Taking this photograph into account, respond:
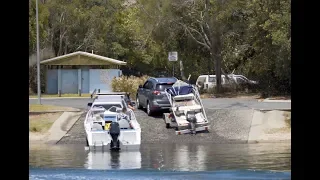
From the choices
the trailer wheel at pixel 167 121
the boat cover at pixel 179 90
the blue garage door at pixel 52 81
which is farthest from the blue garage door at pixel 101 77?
the trailer wheel at pixel 167 121

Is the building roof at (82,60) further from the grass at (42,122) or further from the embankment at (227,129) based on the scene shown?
the embankment at (227,129)

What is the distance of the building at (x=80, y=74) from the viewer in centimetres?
4128

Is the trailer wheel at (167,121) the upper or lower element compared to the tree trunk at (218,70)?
lower

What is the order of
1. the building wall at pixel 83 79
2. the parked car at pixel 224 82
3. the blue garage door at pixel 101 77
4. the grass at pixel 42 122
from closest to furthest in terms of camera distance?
1. the grass at pixel 42 122
2. the parked car at pixel 224 82
3. the blue garage door at pixel 101 77
4. the building wall at pixel 83 79

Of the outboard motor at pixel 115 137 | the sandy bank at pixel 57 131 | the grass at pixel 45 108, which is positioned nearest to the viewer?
the outboard motor at pixel 115 137

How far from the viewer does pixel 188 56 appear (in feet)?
154

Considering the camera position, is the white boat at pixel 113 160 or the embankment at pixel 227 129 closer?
the white boat at pixel 113 160

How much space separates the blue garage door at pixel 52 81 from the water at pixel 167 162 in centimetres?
2037

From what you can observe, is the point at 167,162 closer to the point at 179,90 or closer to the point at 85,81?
the point at 179,90

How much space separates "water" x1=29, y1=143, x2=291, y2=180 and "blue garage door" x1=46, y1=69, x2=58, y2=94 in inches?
802

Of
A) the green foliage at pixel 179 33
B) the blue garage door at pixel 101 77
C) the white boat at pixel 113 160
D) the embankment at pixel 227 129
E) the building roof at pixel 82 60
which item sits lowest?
the white boat at pixel 113 160

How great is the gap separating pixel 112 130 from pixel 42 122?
6414mm

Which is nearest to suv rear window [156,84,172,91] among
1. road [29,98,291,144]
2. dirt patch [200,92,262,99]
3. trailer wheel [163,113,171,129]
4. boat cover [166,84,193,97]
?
boat cover [166,84,193,97]
